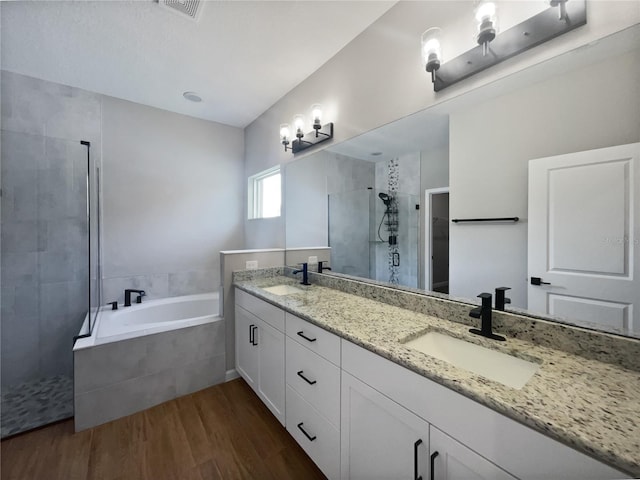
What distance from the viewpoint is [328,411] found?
1.19m

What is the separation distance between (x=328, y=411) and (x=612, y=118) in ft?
5.07

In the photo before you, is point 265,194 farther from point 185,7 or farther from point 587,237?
point 587,237

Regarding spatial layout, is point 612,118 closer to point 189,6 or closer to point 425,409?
point 425,409

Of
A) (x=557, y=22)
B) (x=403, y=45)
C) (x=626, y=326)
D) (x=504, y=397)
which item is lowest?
(x=504, y=397)

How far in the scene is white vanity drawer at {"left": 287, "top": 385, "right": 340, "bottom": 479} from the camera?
116 centimetres

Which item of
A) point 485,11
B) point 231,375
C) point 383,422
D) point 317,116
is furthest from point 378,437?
point 317,116

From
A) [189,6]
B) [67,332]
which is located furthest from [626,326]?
[67,332]

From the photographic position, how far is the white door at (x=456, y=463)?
66cm

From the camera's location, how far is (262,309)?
1765 mm

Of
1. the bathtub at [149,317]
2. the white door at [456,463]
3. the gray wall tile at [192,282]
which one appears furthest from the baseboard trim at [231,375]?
the white door at [456,463]

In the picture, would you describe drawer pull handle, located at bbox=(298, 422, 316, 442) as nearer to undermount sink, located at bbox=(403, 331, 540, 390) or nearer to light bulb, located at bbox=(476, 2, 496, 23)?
undermount sink, located at bbox=(403, 331, 540, 390)

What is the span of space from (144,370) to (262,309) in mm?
1000

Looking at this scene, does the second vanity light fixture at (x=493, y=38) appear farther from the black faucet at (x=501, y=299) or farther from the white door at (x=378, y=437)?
the white door at (x=378, y=437)

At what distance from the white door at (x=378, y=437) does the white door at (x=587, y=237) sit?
69 centimetres
